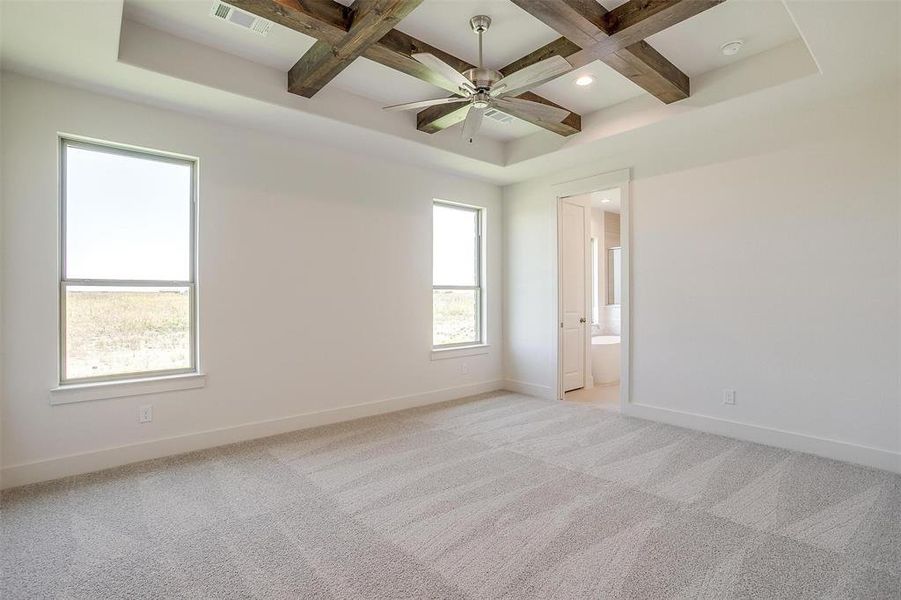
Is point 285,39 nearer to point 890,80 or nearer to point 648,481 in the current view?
point 648,481

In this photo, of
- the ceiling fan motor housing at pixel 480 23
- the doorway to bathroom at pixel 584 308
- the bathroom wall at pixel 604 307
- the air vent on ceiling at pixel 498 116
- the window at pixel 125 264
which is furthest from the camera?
the bathroom wall at pixel 604 307

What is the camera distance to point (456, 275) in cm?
545

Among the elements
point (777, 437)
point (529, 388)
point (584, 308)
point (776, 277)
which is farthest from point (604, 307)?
point (777, 437)

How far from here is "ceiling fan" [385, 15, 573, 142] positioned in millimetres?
2494

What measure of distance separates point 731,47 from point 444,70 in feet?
6.56

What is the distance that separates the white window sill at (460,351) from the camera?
16.7 ft

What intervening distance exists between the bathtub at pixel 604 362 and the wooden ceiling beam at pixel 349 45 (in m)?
4.63

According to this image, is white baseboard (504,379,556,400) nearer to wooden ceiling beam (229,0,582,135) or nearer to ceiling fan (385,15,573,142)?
ceiling fan (385,15,573,142)

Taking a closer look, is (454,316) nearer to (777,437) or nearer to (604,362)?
(604,362)

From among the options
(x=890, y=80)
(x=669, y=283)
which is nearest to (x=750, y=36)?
(x=890, y=80)

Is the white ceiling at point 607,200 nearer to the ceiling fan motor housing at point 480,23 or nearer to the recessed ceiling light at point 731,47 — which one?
the recessed ceiling light at point 731,47

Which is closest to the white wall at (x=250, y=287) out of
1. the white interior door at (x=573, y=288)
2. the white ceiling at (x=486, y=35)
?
the white ceiling at (x=486, y=35)

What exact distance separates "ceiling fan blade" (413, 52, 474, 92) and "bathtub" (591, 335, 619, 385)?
13.9 feet

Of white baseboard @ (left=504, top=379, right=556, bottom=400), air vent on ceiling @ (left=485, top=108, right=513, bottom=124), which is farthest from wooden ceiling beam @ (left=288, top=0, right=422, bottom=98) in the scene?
white baseboard @ (left=504, top=379, right=556, bottom=400)
